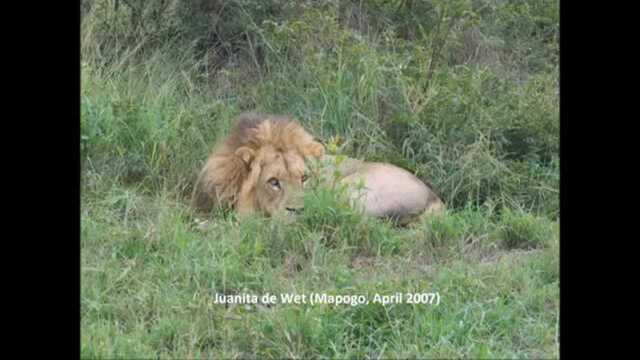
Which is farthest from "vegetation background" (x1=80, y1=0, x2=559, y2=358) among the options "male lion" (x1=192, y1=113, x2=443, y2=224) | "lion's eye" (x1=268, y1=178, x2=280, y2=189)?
"lion's eye" (x1=268, y1=178, x2=280, y2=189)

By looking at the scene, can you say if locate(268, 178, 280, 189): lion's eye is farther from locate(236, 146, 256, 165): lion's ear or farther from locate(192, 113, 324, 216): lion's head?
locate(236, 146, 256, 165): lion's ear

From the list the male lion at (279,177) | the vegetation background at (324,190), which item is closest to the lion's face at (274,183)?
the male lion at (279,177)

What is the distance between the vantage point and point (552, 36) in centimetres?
498

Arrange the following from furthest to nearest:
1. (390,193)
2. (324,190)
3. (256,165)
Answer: (256,165) → (390,193) → (324,190)

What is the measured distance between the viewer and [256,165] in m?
5.17

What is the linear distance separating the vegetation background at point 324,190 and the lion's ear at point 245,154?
0.14m

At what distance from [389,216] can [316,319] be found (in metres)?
0.80

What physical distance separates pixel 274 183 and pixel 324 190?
291 mm

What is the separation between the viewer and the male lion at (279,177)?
497cm

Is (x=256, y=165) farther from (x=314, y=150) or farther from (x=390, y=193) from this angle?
(x=390, y=193)

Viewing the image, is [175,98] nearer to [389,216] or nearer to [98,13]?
[98,13]

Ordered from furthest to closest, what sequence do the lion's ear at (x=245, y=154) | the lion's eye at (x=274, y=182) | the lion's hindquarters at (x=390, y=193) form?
1. the lion's ear at (x=245, y=154)
2. the lion's eye at (x=274, y=182)
3. the lion's hindquarters at (x=390, y=193)

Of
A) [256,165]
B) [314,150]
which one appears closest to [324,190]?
[314,150]

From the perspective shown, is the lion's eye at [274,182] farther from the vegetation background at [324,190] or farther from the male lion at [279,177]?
the vegetation background at [324,190]
